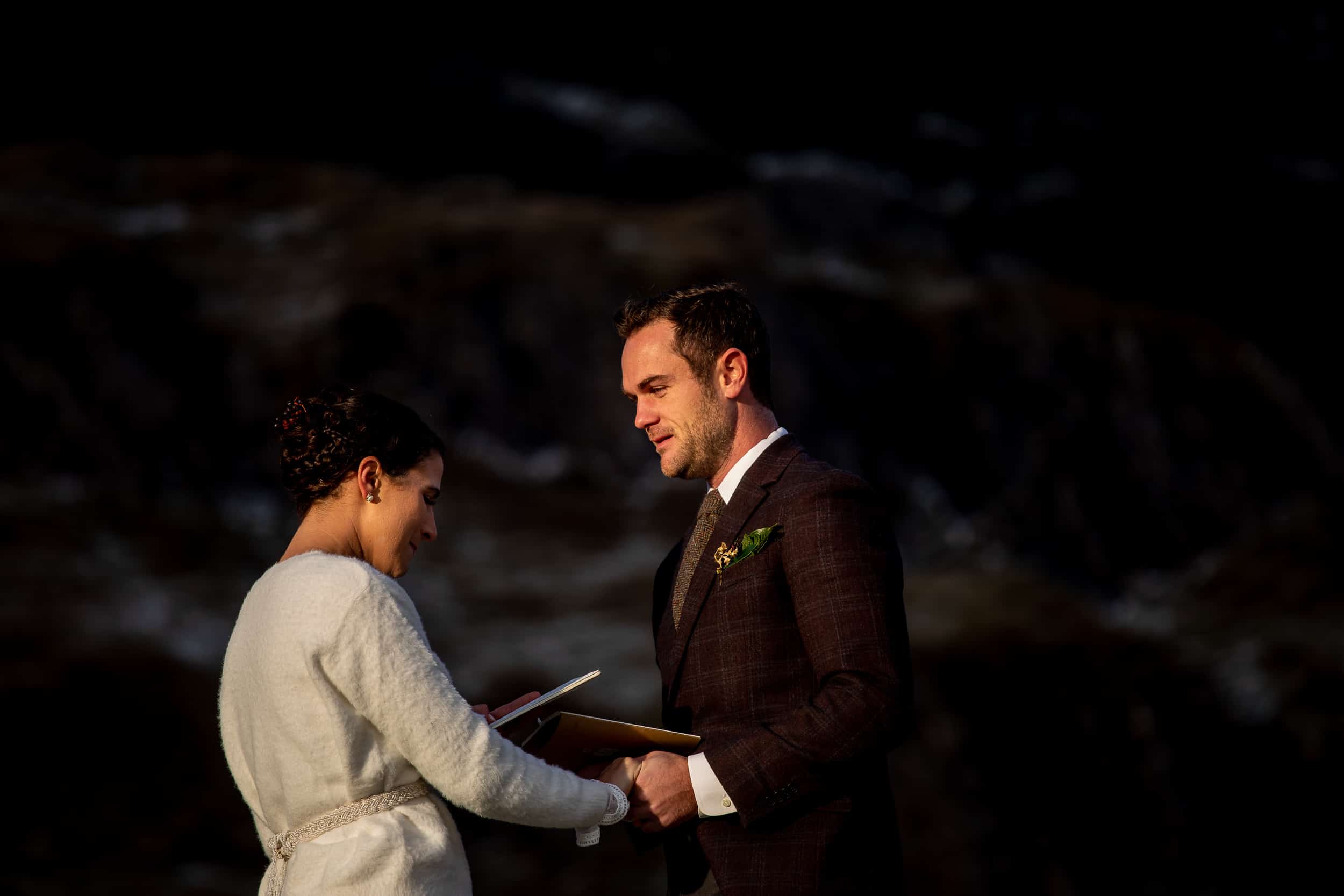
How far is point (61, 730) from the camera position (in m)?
8.00

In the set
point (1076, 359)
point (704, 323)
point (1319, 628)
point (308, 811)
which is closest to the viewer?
point (308, 811)

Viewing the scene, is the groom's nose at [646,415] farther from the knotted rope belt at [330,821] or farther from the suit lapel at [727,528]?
the knotted rope belt at [330,821]

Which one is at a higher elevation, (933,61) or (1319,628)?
(933,61)

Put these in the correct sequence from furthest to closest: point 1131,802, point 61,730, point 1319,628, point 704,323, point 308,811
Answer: point 1319,628 < point 1131,802 < point 61,730 < point 704,323 < point 308,811

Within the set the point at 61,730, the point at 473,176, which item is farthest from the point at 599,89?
the point at 61,730

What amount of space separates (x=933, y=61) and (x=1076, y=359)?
3.21m

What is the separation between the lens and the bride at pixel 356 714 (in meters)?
2.14

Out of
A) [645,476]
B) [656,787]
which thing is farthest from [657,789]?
[645,476]

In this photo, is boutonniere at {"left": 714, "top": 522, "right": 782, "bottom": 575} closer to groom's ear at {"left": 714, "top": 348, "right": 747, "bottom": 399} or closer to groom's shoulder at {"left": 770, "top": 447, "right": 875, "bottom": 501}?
groom's shoulder at {"left": 770, "top": 447, "right": 875, "bottom": 501}

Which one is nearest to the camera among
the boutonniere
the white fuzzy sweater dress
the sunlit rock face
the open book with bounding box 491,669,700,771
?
the white fuzzy sweater dress

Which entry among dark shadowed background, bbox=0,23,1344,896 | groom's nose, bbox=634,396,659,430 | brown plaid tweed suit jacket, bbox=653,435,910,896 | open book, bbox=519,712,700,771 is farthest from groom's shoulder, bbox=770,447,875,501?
dark shadowed background, bbox=0,23,1344,896

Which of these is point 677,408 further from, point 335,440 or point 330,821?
point 330,821

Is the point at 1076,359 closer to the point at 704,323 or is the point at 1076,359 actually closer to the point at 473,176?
the point at 473,176

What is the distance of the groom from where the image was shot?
92.8 inches
